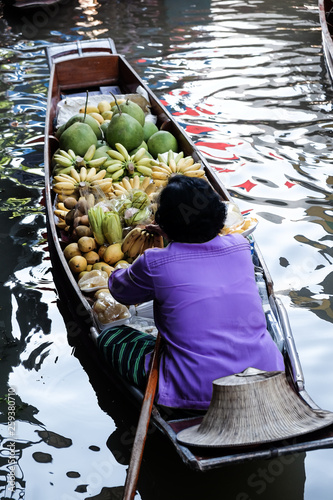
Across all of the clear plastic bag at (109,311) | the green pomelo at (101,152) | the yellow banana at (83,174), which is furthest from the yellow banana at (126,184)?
the clear plastic bag at (109,311)

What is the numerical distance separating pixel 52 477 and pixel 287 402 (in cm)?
127

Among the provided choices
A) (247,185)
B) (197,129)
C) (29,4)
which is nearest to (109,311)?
(247,185)

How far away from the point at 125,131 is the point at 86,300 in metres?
1.63

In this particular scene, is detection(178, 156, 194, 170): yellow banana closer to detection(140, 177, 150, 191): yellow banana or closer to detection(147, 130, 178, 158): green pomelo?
detection(140, 177, 150, 191): yellow banana

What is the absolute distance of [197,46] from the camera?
807 cm

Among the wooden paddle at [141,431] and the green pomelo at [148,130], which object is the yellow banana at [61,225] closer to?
the green pomelo at [148,130]

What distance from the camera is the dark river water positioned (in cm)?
258

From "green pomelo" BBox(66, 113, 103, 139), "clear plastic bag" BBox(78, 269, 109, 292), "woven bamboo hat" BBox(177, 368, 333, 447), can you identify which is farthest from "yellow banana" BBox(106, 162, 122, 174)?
"woven bamboo hat" BBox(177, 368, 333, 447)

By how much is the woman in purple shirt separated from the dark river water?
0.52 metres

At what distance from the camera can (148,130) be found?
14.7ft

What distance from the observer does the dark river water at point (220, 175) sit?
2576mm

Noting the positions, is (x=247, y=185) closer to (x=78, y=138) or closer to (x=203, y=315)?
(x=78, y=138)

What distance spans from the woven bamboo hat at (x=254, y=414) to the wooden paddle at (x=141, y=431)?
174mm

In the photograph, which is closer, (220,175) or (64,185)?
(64,185)
